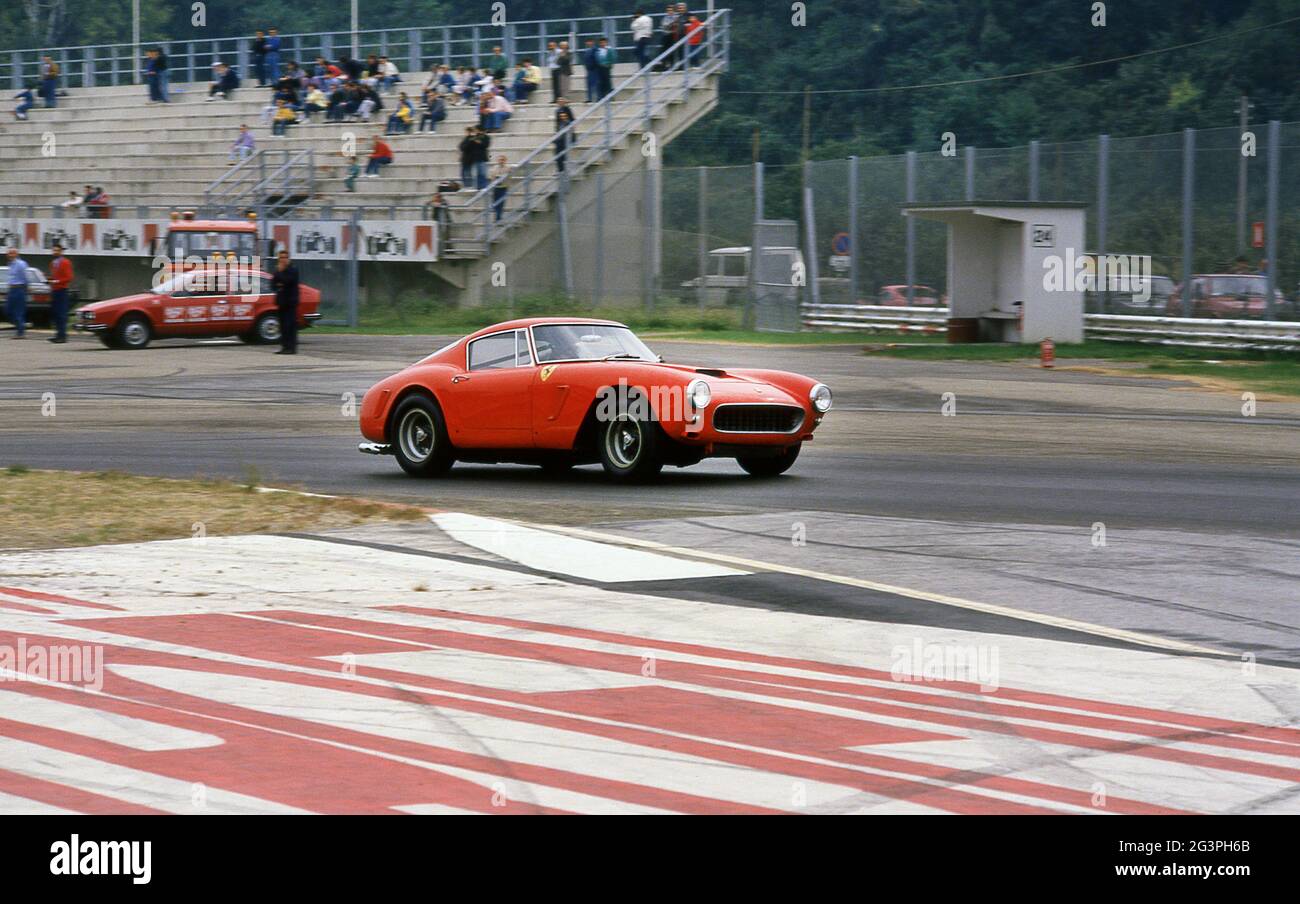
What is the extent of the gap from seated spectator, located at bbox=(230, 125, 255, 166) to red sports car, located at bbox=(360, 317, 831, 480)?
33.7m

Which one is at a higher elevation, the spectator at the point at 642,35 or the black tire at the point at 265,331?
the spectator at the point at 642,35

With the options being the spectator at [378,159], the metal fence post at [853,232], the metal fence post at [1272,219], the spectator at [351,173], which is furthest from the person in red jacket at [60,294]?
the metal fence post at [1272,219]

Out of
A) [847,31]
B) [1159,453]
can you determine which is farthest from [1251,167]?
[847,31]

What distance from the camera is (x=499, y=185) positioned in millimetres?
41750

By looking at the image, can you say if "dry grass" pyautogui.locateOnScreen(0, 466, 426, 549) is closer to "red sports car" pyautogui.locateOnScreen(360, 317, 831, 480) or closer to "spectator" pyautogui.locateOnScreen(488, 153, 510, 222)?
"red sports car" pyautogui.locateOnScreen(360, 317, 831, 480)

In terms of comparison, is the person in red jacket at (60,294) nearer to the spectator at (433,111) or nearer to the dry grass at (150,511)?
the spectator at (433,111)

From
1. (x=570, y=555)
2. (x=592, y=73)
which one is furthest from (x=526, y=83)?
(x=570, y=555)

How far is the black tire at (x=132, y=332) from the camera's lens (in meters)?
33.0

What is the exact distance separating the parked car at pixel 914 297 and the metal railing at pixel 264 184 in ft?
51.3

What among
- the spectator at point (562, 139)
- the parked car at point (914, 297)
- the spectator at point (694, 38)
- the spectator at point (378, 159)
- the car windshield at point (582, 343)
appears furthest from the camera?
the spectator at point (694, 38)

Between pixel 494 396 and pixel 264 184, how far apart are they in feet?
108

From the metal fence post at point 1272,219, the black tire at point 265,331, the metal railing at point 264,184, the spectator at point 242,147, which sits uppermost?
the spectator at point 242,147
